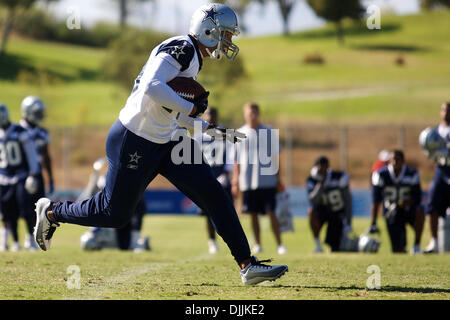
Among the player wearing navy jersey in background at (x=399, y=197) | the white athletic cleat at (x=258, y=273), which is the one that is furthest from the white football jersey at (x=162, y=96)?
the player wearing navy jersey in background at (x=399, y=197)

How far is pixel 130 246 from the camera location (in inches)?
433

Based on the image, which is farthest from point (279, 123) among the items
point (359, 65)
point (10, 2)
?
point (10, 2)

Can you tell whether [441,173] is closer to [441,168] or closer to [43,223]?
[441,168]

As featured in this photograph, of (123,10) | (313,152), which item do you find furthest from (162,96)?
(123,10)

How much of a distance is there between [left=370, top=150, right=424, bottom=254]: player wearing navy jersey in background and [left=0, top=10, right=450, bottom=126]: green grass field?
27.7 metres

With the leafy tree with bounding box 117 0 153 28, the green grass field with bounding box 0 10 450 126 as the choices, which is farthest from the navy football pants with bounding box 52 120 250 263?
the leafy tree with bounding box 117 0 153 28

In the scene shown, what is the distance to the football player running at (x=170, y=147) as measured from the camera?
5.34m

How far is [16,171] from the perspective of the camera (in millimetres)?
10516

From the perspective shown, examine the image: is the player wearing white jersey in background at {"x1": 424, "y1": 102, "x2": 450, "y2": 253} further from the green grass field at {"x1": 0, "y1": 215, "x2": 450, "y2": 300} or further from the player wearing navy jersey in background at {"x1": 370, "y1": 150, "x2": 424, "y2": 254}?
the green grass field at {"x1": 0, "y1": 215, "x2": 450, "y2": 300}

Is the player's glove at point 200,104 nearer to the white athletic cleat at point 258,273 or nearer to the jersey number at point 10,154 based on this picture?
the white athletic cleat at point 258,273

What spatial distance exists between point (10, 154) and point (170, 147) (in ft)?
17.8

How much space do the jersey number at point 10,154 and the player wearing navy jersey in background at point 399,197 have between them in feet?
15.8

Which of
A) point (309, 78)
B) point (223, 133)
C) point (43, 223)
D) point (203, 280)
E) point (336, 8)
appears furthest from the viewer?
point (309, 78)
